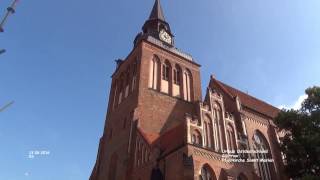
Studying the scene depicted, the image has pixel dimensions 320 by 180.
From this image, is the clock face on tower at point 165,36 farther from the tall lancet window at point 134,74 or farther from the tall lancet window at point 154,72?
the tall lancet window at point 134,74

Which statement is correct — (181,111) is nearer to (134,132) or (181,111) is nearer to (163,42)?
(134,132)

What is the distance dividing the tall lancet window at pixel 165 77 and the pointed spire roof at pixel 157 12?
7228 mm

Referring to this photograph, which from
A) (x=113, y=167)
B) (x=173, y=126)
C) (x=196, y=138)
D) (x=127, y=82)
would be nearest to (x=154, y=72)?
(x=127, y=82)

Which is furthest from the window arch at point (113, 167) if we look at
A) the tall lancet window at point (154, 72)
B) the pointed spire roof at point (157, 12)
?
the pointed spire roof at point (157, 12)

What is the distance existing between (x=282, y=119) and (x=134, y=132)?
31.7 feet

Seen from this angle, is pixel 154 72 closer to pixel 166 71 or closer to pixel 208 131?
pixel 166 71

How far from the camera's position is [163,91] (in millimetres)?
24719

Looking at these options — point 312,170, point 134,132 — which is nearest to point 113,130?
point 134,132

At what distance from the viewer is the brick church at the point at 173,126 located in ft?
53.0

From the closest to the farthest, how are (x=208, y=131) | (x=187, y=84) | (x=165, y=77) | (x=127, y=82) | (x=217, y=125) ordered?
(x=208, y=131)
(x=217, y=125)
(x=165, y=77)
(x=127, y=82)
(x=187, y=84)

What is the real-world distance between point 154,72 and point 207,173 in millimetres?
11894

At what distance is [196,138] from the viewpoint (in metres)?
16.7

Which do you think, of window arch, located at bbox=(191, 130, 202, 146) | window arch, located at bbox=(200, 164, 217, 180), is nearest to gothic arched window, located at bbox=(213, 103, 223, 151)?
window arch, located at bbox=(191, 130, 202, 146)

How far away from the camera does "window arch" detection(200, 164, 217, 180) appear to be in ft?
50.8
